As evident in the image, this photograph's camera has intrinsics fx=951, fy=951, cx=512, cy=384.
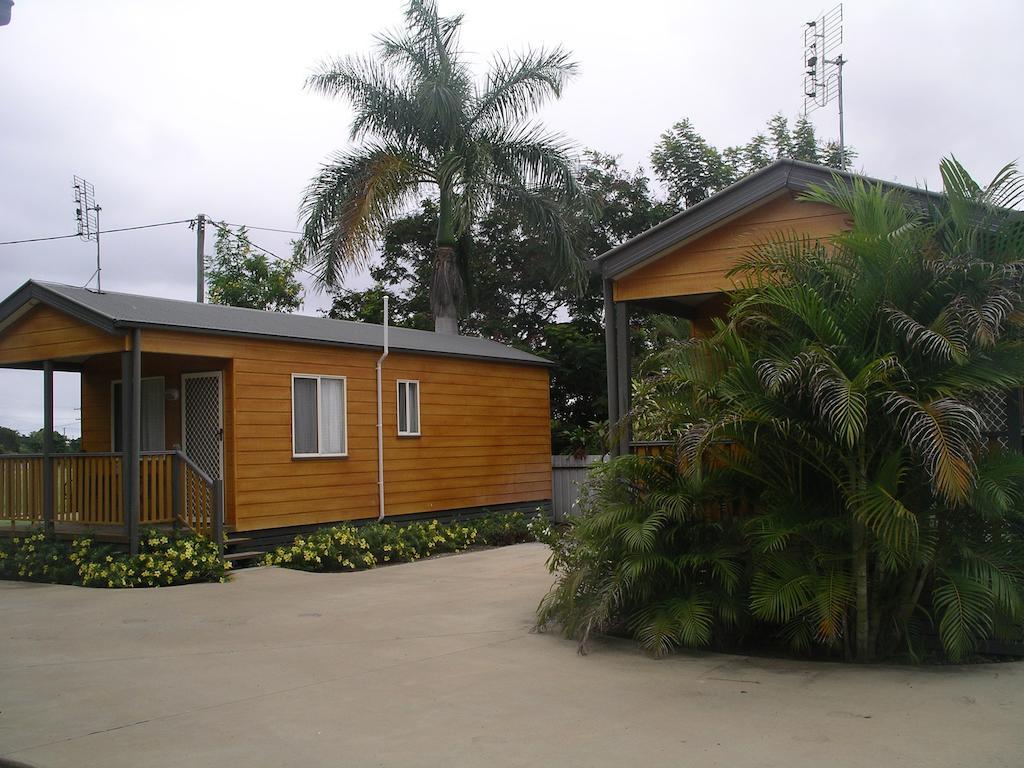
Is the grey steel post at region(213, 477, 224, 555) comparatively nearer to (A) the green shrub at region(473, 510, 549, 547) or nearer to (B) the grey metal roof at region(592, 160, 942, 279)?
(A) the green shrub at region(473, 510, 549, 547)

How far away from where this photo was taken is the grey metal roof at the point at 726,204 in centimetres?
780

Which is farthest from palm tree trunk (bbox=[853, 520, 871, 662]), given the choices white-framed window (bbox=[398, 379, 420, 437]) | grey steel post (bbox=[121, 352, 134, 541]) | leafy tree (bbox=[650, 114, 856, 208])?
leafy tree (bbox=[650, 114, 856, 208])

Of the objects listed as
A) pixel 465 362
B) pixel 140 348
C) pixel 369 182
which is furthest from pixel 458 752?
pixel 369 182

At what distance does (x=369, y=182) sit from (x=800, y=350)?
13604mm

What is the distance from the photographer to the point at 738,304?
700 centimetres

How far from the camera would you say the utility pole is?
2466cm

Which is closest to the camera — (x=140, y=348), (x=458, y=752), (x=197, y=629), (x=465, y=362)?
(x=458, y=752)

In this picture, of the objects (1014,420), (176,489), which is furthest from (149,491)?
(1014,420)

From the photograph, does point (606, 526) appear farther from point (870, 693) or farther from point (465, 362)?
point (465, 362)

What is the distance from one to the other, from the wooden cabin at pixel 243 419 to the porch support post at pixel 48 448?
0.06 feet

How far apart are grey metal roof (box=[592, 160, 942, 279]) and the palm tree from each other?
1084cm

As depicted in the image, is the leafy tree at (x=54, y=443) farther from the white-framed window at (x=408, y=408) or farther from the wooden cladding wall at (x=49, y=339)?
the white-framed window at (x=408, y=408)

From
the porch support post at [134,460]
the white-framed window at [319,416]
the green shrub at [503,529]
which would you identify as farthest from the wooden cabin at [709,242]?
the green shrub at [503,529]

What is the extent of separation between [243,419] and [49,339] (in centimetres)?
270
